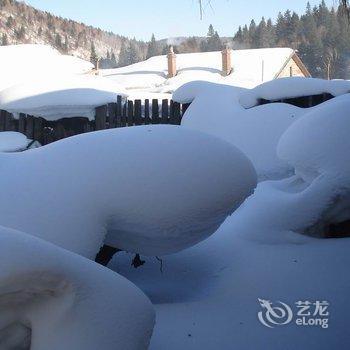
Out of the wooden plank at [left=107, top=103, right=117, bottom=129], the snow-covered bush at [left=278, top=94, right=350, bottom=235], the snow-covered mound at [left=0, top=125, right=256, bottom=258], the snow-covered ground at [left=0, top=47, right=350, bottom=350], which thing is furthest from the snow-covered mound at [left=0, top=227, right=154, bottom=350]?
the wooden plank at [left=107, top=103, right=117, bottom=129]

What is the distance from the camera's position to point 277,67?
34.7m

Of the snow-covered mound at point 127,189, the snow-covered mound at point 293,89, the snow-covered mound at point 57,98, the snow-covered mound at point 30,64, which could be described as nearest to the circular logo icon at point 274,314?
the snow-covered mound at point 127,189

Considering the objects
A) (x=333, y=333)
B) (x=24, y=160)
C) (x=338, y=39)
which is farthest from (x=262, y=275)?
(x=338, y=39)

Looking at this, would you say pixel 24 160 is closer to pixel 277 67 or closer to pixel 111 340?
pixel 111 340

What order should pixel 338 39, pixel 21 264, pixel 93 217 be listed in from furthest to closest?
1. pixel 338 39
2. pixel 93 217
3. pixel 21 264

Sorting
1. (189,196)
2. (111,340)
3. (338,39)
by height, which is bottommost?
(111,340)

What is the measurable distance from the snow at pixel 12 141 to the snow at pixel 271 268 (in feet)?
13.8

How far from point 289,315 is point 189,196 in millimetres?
900

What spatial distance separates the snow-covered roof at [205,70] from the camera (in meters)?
30.3

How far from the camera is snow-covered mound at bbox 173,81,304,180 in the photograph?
5.45m

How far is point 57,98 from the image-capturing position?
7.52 m

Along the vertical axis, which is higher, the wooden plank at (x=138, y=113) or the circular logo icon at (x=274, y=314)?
the wooden plank at (x=138, y=113)

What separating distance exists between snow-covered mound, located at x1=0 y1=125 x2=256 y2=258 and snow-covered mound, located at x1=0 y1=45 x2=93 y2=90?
8.20m

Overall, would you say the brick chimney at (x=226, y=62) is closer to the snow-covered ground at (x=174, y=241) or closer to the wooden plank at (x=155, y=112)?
the wooden plank at (x=155, y=112)
